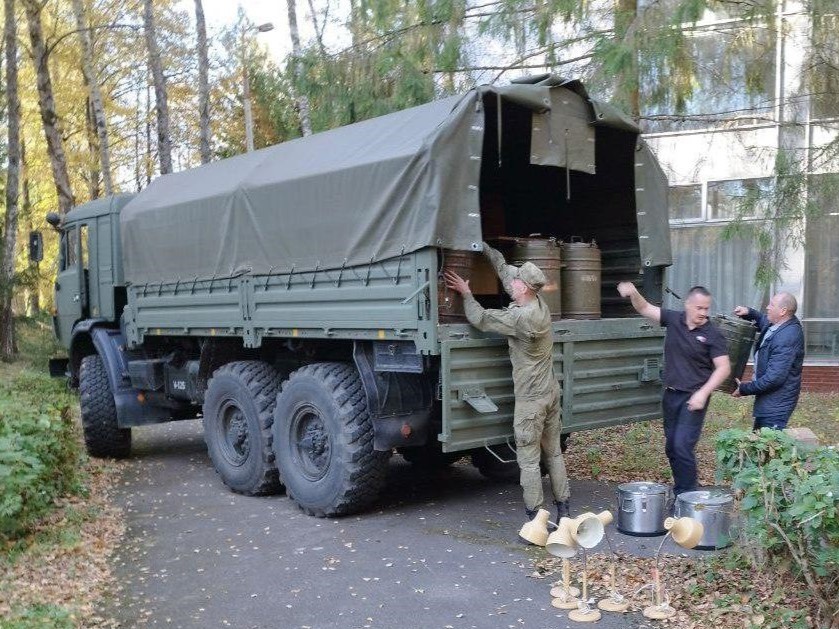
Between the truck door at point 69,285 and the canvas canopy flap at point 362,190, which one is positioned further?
the truck door at point 69,285

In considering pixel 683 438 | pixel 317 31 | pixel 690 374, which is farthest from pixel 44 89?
pixel 683 438

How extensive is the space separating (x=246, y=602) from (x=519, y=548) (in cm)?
183

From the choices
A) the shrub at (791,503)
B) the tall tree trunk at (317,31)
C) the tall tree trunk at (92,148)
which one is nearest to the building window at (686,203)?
the tall tree trunk at (317,31)

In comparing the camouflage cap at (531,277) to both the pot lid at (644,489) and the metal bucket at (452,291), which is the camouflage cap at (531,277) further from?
the pot lid at (644,489)

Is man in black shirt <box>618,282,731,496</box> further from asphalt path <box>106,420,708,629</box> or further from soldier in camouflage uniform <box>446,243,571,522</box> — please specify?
soldier in camouflage uniform <box>446,243,571,522</box>

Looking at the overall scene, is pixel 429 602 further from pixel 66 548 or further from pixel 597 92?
pixel 597 92

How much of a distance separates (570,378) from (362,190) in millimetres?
2100

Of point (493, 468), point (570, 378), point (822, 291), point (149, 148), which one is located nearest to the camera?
point (570, 378)

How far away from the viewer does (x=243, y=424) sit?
7.80 metres

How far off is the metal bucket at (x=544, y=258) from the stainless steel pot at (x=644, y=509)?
158 cm

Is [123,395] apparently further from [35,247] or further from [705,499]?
[705,499]

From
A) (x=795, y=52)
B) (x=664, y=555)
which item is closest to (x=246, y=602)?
(x=664, y=555)

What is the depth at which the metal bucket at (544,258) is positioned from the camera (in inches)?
262

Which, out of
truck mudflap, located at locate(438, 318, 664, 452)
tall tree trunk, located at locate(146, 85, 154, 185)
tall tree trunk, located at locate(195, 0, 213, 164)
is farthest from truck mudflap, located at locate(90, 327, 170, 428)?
tall tree trunk, located at locate(146, 85, 154, 185)
